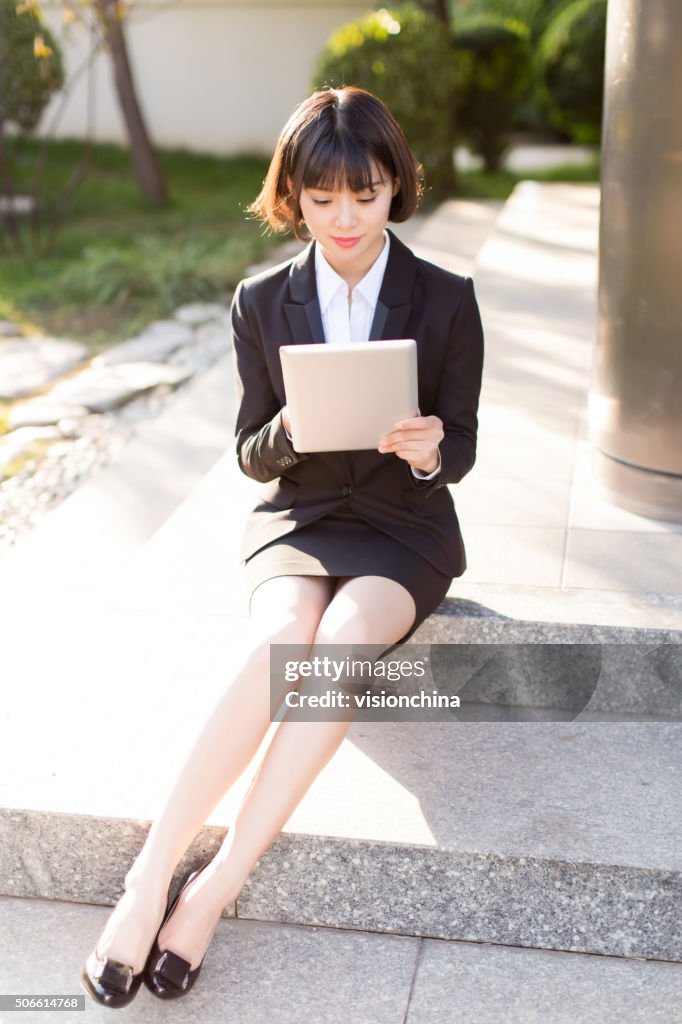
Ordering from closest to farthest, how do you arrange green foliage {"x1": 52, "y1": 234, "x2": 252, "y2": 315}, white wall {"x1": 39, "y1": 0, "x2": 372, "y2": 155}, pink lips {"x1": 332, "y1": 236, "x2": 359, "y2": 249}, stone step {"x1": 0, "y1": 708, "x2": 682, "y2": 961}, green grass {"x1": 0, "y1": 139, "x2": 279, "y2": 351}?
stone step {"x1": 0, "y1": 708, "x2": 682, "y2": 961} → pink lips {"x1": 332, "y1": 236, "x2": 359, "y2": 249} → green grass {"x1": 0, "y1": 139, "x2": 279, "y2": 351} → green foliage {"x1": 52, "y1": 234, "x2": 252, "y2": 315} → white wall {"x1": 39, "y1": 0, "x2": 372, "y2": 155}

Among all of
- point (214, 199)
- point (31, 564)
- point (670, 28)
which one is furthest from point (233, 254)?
point (670, 28)

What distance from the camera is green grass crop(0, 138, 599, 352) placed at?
684 cm

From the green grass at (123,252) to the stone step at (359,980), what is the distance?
3.22 meters

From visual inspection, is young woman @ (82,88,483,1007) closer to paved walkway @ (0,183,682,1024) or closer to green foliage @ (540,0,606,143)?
paved walkway @ (0,183,682,1024)

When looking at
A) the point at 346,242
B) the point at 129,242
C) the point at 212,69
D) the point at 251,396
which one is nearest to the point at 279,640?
the point at 251,396

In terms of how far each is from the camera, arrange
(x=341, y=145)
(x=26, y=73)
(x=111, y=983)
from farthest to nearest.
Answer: (x=26, y=73) → (x=341, y=145) → (x=111, y=983)

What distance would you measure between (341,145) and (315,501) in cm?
76

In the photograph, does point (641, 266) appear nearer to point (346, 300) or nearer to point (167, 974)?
point (346, 300)

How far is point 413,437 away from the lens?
2.26 meters

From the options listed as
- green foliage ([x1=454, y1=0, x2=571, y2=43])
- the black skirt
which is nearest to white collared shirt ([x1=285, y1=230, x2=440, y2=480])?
the black skirt

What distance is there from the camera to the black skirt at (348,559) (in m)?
2.43

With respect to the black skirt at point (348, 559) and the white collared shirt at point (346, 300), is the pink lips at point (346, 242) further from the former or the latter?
the black skirt at point (348, 559)

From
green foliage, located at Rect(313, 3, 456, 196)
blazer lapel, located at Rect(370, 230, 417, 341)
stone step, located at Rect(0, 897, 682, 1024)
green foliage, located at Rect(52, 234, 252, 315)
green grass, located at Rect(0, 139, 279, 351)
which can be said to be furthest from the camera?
green foliage, located at Rect(313, 3, 456, 196)

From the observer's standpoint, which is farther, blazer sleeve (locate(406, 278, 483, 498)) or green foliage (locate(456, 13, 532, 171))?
green foliage (locate(456, 13, 532, 171))
